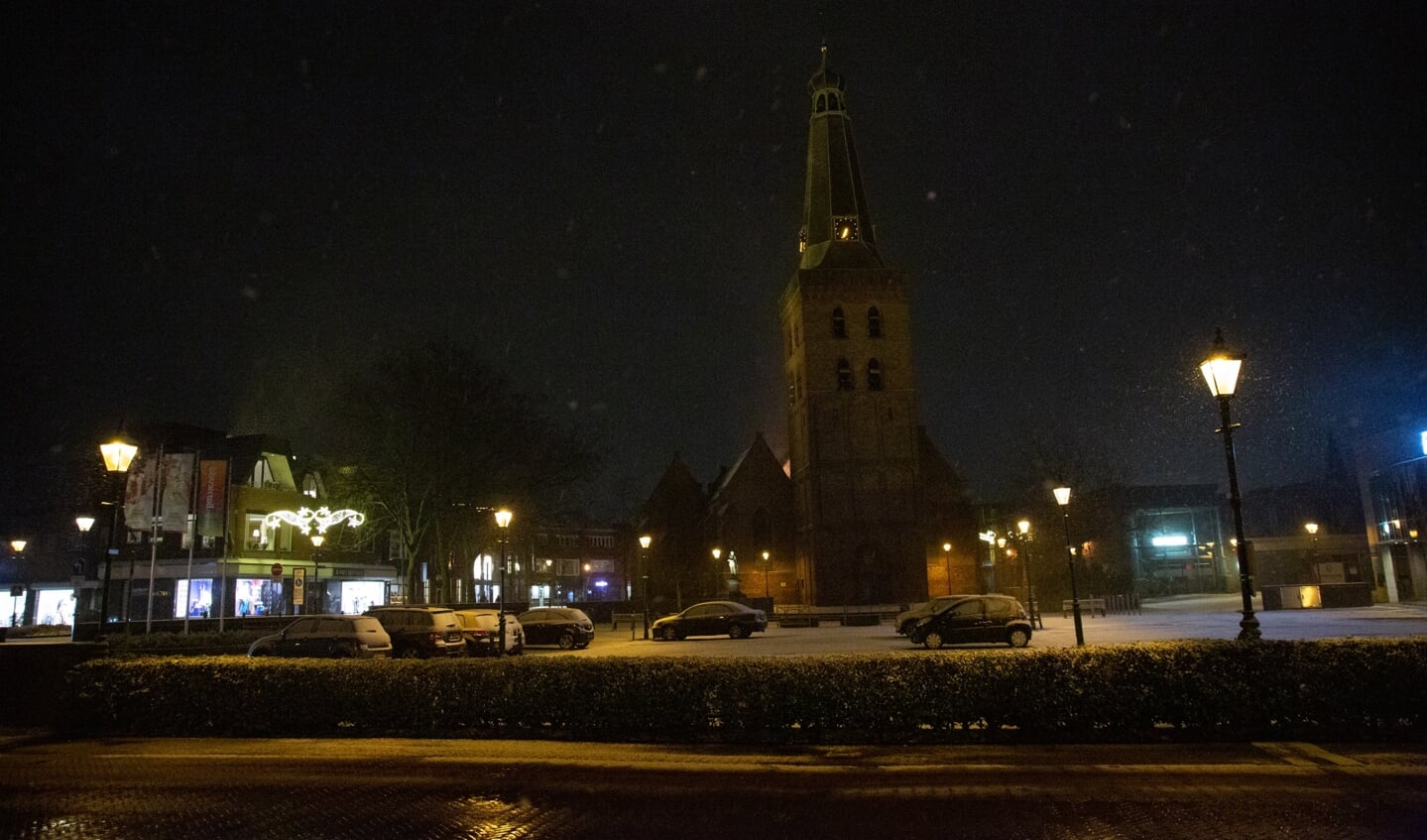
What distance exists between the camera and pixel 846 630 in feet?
130

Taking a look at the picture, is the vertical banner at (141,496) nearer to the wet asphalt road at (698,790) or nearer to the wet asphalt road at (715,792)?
the wet asphalt road at (698,790)

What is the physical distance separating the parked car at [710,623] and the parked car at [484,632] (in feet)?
26.7

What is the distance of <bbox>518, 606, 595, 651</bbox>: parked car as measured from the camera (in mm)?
34031

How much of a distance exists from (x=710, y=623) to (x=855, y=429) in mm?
24319

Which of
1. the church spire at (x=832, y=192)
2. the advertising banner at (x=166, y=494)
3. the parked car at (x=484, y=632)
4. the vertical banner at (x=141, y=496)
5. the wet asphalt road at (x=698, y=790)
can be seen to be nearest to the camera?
the wet asphalt road at (x=698, y=790)

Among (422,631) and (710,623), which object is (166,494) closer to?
(422,631)

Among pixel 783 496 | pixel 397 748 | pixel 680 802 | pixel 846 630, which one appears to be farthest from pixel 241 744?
pixel 783 496

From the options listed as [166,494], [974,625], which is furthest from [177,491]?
[974,625]

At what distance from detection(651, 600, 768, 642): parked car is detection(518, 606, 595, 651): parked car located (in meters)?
3.41

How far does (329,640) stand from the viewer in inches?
880

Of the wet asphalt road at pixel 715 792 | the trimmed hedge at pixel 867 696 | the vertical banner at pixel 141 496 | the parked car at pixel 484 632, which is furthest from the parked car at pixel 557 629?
the wet asphalt road at pixel 715 792

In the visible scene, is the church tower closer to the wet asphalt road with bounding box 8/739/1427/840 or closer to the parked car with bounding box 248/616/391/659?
the parked car with bounding box 248/616/391/659

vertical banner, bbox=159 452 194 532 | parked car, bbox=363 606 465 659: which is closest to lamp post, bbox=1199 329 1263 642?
parked car, bbox=363 606 465 659

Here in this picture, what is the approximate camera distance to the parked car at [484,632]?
28.3m
